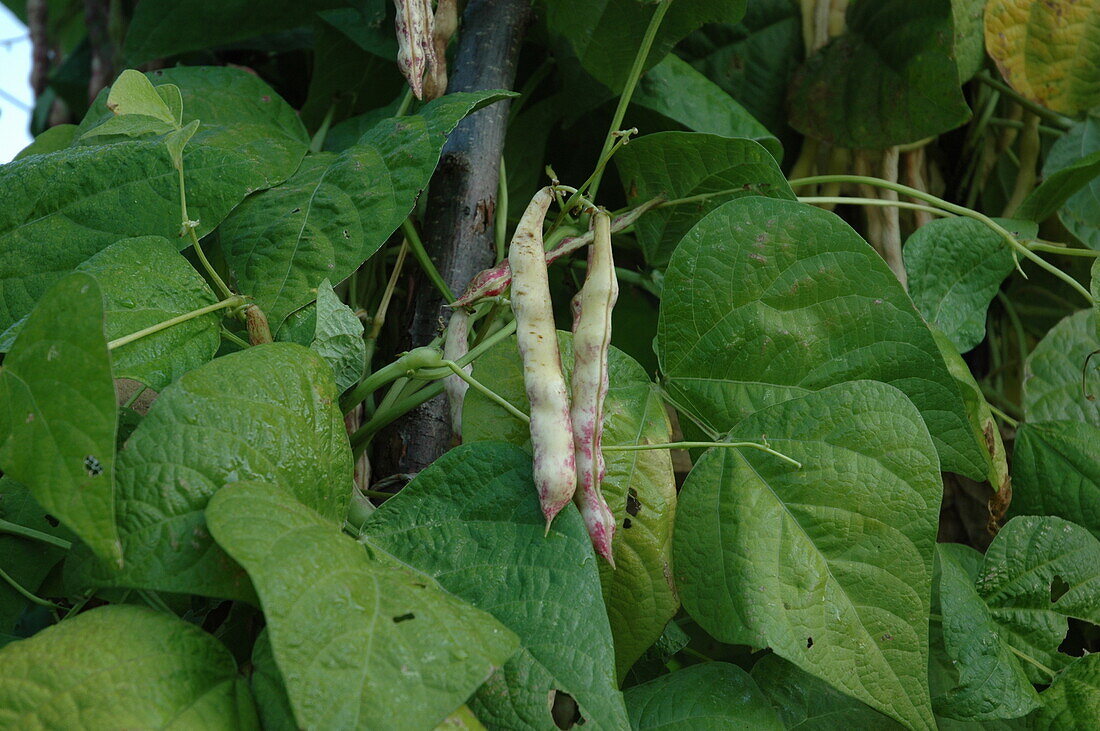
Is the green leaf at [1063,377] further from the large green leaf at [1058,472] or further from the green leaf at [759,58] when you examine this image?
the green leaf at [759,58]

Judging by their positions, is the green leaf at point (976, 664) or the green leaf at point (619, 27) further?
the green leaf at point (619, 27)

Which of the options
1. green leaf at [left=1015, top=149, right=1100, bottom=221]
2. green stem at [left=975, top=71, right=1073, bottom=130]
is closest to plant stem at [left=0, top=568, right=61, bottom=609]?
green leaf at [left=1015, top=149, right=1100, bottom=221]

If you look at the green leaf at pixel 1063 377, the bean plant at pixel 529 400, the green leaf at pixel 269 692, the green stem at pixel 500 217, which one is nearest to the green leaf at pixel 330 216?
the bean plant at pixel 529 400

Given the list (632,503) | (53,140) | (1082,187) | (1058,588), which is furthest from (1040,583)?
(53,140)

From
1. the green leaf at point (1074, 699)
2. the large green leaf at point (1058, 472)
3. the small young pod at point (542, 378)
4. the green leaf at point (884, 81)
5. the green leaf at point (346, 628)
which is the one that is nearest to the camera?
the green leaf at point (346, 628)

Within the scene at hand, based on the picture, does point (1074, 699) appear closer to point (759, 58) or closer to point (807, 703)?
point (807, 703)

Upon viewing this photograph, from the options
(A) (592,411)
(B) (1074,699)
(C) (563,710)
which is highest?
(A) (592,411)

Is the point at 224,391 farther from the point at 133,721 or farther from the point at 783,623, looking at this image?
the point at 783,623

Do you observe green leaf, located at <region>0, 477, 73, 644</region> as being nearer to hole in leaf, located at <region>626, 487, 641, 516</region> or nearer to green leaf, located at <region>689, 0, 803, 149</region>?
hole in leaf, located at <region>626, 487, 641, 516</region>
